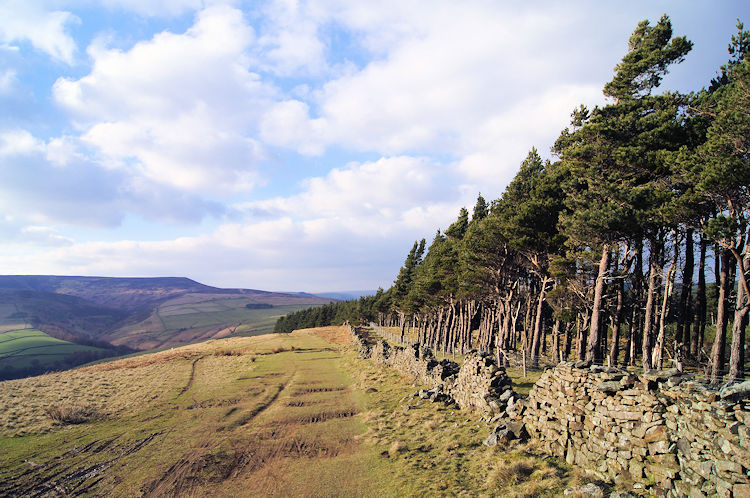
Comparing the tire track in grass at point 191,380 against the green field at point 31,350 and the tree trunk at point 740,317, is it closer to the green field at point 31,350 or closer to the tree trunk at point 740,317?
the tree trunk at point 740,317

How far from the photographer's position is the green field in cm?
8769

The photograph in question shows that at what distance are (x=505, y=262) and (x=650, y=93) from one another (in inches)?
601

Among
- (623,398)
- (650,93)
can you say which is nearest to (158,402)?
(623,398)

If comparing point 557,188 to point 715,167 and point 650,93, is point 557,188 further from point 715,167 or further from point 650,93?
point 715,167

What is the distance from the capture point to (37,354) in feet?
310

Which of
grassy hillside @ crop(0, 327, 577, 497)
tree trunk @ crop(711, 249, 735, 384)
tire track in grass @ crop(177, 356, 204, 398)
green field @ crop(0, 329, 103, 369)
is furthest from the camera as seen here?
green field @ crop(0, 329, 103, 369)

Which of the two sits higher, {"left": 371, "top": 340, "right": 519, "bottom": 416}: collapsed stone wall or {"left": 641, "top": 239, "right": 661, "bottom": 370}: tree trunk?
{"left": 641, "top": 239, "right": 661, "bottom": 370}: tree trunk

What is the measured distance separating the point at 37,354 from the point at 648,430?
134 meters

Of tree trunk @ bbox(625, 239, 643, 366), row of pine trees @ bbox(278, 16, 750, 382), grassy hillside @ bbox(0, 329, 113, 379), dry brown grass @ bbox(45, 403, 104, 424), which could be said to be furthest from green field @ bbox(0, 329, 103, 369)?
tree trunk @ bbox(625, 239, 643, 366)

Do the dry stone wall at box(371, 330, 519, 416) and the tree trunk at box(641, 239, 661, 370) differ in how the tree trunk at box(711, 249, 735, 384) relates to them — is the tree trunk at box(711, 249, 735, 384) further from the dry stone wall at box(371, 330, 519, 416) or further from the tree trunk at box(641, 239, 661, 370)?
the dry stone wall at box(371, 330, 519, 416)

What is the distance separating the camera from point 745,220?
42.4 ft

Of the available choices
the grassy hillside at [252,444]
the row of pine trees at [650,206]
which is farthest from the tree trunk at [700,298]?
the grassy hillside at [252,444]

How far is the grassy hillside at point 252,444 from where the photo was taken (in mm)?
10492

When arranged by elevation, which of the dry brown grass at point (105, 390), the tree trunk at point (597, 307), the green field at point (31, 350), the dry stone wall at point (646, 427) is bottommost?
the green field at point (31, 350)
